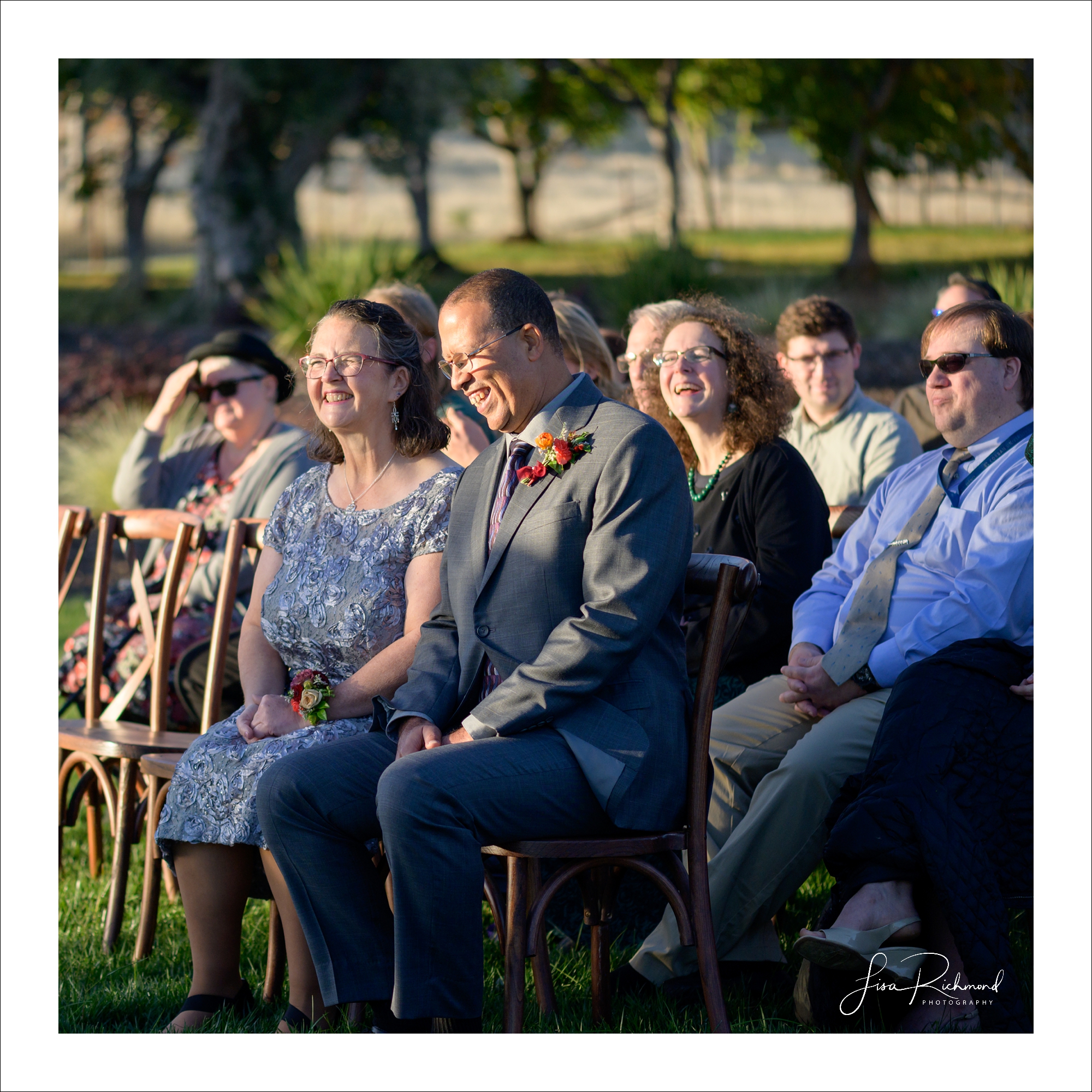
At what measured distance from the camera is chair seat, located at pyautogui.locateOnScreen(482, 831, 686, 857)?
2598mm

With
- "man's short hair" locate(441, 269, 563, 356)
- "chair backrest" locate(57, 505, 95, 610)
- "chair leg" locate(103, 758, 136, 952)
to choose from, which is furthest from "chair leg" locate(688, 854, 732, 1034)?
"chair backrest" locate(57, 505, 95, 610)

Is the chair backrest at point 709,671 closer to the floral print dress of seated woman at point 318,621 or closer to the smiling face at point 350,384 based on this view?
the floral print dress of seated woman at point 318,621

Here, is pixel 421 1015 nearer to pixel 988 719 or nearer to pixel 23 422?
pixel 988 719

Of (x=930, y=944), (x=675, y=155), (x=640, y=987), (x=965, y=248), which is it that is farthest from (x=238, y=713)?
(x=965, y=248)

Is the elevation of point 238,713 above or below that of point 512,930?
above

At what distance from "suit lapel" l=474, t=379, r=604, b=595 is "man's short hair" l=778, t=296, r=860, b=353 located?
8.20 ft

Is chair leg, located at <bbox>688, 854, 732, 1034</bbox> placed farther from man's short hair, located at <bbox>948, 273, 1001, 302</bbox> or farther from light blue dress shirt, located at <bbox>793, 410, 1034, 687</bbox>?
man's short hair, located at <bbox>948, 273, 1001, 302</bbox>

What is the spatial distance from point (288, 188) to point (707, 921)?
48.9 ft

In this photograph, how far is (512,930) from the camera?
2.62 meters

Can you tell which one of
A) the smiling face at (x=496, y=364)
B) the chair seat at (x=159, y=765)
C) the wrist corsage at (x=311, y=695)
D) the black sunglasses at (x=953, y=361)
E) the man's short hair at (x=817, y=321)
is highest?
the man's short hair at (x=817, y=321)

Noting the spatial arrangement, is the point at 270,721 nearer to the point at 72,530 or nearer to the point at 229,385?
the point at 72,530

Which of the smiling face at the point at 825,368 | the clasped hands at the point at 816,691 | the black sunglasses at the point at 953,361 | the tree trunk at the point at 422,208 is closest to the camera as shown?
the clasped hands at the point at 816,691

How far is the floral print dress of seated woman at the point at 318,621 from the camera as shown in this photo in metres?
3.03
